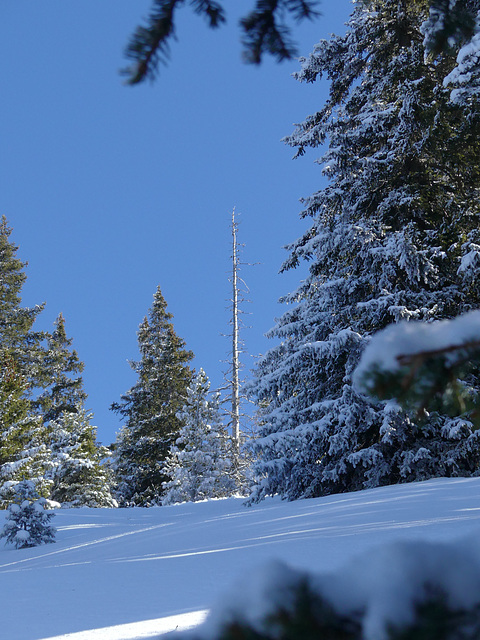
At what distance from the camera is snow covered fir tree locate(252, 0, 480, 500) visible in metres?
9.50

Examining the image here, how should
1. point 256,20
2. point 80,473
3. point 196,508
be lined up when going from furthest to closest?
point 80,473 < point 196,508 < point 256,20

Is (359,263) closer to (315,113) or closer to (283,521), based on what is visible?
(315,113)

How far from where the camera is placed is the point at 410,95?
951 centimetres

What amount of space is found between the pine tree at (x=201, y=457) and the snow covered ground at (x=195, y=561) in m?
14.2

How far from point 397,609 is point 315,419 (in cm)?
1045

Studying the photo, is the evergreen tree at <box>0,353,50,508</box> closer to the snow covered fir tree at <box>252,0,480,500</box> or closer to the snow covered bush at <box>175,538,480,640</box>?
the snow covered fir tree at <box>252,0,480,500</box>

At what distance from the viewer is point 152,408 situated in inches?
1016

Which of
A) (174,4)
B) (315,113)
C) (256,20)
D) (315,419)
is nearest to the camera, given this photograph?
(174,4)

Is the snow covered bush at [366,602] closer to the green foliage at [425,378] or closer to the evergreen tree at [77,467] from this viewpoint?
the green foliage at [425,378]

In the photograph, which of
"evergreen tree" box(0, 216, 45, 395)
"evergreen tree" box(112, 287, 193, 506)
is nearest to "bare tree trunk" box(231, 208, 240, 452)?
"evergreen tree" box(112, 287, 193, 506)

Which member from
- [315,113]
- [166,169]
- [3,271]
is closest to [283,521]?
[315,113]

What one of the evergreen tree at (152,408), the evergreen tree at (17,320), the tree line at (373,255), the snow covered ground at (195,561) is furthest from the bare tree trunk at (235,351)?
the snow covered ground at (195,561)

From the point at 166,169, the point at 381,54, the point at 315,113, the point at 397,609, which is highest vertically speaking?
the point at 166,169

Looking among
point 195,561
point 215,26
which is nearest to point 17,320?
point 195,561
